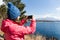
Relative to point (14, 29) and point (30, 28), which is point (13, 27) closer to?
point (14, 29)

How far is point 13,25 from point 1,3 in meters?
23.4

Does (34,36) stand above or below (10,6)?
below

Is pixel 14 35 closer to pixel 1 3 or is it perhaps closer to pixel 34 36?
pixel 34 36

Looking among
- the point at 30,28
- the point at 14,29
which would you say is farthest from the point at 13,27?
the point at 30,28

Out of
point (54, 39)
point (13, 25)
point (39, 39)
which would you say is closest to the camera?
point (13, 25)

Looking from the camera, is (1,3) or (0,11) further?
(1,3)

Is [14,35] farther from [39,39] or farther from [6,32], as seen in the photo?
[39,39]

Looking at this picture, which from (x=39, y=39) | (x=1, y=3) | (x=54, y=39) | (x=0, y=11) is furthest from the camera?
(x=1, y=3)

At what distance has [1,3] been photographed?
27328 millimetres

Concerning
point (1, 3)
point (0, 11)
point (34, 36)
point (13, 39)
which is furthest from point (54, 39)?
point (13, 39)

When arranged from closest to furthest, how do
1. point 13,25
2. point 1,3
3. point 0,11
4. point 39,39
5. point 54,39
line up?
point 13,25, point 39,39, point 54,39, point 0,11, point 1,3

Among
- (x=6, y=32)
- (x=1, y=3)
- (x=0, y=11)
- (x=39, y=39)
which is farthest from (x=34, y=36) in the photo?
(x=6, y=32)

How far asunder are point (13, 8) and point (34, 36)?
1294 centimetres

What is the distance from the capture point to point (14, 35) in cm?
420
